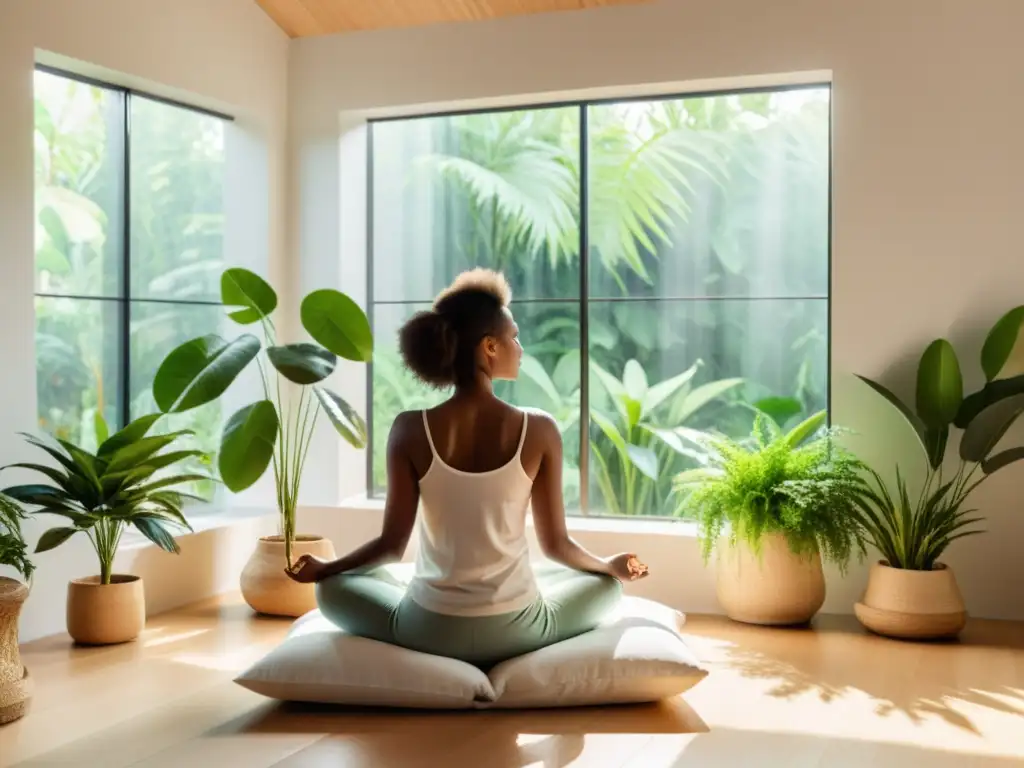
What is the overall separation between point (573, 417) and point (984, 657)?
6.61 ft

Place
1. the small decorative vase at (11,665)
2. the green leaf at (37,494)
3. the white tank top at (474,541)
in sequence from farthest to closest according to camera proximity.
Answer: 1. the green leaf at (37,494)
2. the white tank top at (474,541)
3. the small decorative vase at (11,665)

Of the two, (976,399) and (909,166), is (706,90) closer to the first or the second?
(909,166)

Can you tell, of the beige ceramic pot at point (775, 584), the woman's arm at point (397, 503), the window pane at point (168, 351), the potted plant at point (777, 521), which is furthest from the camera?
the window pane at point (168, 351)

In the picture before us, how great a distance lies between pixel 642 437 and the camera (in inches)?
206

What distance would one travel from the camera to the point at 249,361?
176 inches

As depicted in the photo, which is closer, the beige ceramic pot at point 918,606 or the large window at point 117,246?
the beige ceramic pot at point 918,606

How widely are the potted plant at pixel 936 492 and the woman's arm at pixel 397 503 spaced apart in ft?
5.94

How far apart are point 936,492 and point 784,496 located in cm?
58

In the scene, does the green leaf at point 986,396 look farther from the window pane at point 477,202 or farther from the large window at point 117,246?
the large window at point 117,246

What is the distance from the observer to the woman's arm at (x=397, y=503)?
140 inches

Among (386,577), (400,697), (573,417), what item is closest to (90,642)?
(386,577)

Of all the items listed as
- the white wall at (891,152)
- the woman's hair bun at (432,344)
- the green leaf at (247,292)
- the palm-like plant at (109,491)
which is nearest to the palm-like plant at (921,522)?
the white wall at (891,152)

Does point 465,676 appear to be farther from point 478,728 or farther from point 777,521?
point 777,521

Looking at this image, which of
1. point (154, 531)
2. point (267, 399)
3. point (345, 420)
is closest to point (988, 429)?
point (345, 420)
